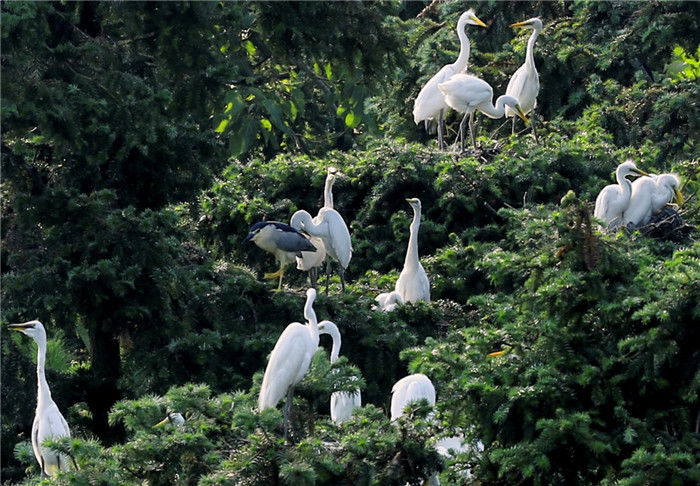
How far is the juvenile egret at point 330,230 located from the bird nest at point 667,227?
2.12 m

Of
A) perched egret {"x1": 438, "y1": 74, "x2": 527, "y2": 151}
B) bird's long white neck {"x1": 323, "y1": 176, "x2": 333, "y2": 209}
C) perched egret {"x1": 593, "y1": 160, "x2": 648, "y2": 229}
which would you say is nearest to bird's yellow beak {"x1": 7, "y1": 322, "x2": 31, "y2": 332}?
bird's long white neck {"x1": 323, "y1": 176, "x2": 333, "y2": 209}

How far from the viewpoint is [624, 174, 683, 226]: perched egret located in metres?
9.91

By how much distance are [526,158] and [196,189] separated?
2956mm

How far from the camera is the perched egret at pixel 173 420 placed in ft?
22.1

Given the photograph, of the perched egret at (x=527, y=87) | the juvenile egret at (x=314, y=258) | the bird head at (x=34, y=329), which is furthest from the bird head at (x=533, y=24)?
the bird head at (x=34, y=329)

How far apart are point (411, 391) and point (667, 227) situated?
8.98 ft

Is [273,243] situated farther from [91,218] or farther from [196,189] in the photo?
[91,218]

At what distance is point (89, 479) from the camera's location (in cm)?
635

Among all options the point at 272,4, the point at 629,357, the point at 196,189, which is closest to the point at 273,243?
the point at 196,189

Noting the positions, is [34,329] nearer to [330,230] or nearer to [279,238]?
[279,238]

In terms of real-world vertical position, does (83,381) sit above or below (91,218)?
below

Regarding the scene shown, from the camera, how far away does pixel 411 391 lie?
26.2 feet

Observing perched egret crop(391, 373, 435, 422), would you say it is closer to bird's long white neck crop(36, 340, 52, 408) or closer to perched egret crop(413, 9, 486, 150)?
bird's long white neck crop(36, 340, 52, 408)

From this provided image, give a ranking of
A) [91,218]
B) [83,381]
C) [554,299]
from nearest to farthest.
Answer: [554,299]
[91,218]
[83,381]
